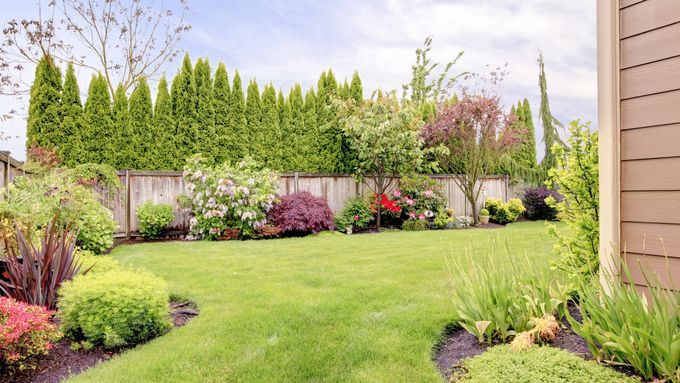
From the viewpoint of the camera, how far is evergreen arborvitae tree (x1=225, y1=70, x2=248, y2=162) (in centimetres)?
1076

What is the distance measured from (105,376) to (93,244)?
Result: 187 inches

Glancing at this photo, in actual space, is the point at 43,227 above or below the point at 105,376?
above

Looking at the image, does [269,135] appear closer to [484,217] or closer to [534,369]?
[484,217]

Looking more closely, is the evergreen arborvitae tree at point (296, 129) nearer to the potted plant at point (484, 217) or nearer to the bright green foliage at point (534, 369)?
the potted plant at point (484, 217)

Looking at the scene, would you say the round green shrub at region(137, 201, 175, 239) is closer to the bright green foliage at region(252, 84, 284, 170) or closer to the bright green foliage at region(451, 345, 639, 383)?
the bright green foliage at region(252, 84, 284, 170)

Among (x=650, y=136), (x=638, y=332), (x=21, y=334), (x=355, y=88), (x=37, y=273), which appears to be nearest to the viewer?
(x=638, y=332)

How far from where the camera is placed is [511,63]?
14398 mm

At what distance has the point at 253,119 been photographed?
1099cm

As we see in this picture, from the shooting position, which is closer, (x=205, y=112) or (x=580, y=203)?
(x=580, y=203)

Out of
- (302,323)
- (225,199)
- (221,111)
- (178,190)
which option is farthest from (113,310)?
(221,111)

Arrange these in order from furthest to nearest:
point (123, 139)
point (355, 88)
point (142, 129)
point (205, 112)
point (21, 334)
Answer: point (355, 88) < point (205, 112) < point (142, 129) < point (123, 139) < point (21, 334)

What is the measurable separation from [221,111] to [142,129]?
6.02 feet

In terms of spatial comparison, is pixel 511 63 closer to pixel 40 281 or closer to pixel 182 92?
pixel 182 92

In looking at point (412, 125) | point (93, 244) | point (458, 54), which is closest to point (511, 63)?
point (412, 125)
